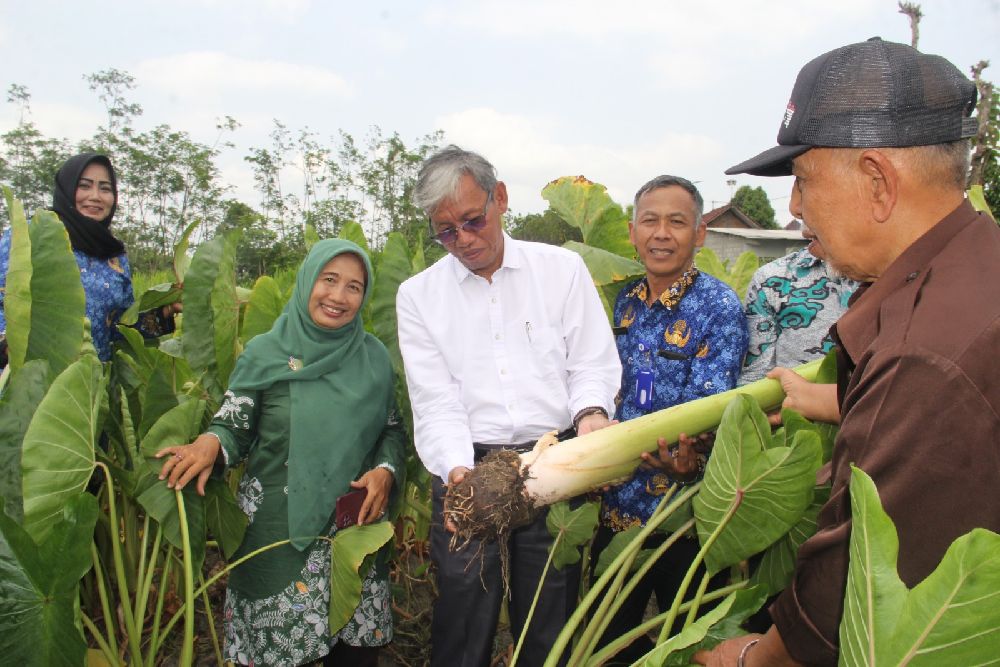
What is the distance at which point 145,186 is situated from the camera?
17.5m

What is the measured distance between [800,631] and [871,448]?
1.11ft

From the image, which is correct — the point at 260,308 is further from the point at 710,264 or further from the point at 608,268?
the point at 710,264

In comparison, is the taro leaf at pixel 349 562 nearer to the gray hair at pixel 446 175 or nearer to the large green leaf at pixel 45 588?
the large green leaf at pixel 45 588

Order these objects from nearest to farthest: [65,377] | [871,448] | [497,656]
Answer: [871,448] < [65,377] < [497,656]

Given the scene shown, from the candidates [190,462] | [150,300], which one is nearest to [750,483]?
[190,462]

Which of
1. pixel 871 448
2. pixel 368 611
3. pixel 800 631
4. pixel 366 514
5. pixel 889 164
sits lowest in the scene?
pixel 368 611

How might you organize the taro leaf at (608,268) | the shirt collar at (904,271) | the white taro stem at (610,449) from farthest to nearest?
1. the taro leaf at (608,268)
2. the white taro stem at (610,449)
3. the shirt collar at (904,271)

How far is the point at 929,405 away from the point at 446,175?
149 cm

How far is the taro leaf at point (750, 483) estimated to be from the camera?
4.17 feet

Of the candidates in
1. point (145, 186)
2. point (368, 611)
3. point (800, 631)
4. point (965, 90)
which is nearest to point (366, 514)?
point (368, 611)

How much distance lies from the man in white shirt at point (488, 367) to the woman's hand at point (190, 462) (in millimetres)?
626

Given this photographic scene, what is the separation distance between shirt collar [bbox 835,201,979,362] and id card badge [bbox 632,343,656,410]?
4.08 feet

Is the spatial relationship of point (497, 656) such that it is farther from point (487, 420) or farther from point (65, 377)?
point (65, 377)

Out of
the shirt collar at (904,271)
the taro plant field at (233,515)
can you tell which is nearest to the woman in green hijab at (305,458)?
the taro plant field at (233,515)
